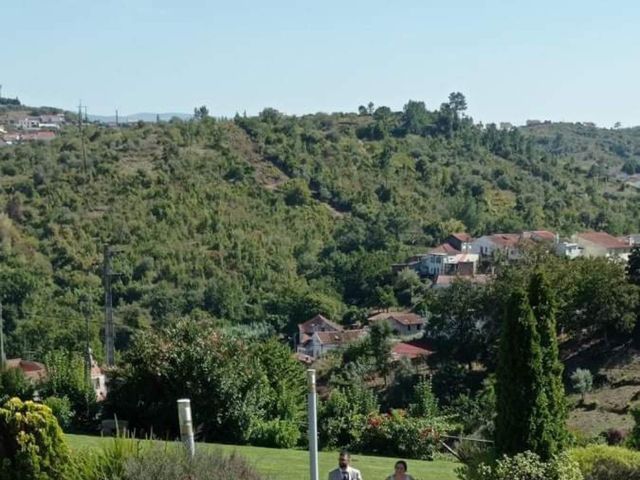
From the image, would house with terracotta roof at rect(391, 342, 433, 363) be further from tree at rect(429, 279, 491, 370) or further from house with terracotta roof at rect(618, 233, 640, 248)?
house with terracotta roof at rect(618, 233, 640, 248)

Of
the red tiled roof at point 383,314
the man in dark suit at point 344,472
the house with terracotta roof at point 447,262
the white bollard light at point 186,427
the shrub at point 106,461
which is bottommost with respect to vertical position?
the red tiled roof at point 383,314

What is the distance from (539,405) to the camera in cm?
955

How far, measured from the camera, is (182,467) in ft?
22.7

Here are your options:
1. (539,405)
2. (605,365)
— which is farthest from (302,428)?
(605,365)

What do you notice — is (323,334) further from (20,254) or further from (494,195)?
(494,195)

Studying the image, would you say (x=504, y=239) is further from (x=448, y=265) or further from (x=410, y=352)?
(x=410, y=352)

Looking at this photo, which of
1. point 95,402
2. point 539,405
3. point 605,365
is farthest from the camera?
point 605,365

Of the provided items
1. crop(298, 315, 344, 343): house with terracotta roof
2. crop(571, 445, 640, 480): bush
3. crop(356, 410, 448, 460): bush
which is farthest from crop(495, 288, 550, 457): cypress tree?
crop(298, 315, 344, 343): house with terracotta roof

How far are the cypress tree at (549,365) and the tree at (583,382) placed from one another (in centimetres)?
2337

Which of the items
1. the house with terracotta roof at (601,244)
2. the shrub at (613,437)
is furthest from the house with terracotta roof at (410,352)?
the house with terracotta roof at (601,244)

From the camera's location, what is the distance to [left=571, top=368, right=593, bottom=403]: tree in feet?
106

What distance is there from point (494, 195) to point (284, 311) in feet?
113

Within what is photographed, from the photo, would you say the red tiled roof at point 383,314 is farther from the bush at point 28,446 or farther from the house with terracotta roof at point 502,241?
the bush at point 28,446

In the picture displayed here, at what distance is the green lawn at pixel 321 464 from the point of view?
459 inches
